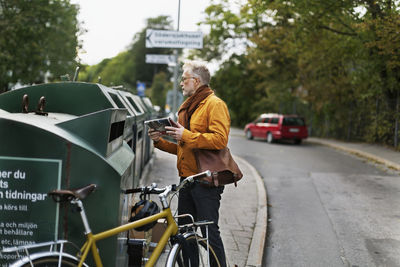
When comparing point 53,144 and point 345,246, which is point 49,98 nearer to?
point 53,144

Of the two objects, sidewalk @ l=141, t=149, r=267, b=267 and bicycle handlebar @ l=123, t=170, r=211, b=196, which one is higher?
bicycle handlebar @ l=123, t=170, r=211, b=196

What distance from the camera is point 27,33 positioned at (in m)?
20.2

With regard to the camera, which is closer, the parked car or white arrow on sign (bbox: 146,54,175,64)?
white arrow on sign (bbox: 146,54,175,64)

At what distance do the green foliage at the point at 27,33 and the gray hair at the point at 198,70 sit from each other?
54.6 feet

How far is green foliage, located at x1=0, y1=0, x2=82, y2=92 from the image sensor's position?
19.5 m

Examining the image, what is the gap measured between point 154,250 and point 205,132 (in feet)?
3.22

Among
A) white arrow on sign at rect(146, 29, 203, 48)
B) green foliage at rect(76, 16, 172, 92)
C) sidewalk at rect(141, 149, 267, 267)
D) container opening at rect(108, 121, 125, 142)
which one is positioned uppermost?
green foliage at rect(76, 16, 172, 92)

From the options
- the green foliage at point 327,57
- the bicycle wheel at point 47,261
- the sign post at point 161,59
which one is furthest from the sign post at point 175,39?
the green foliage at point 327,57

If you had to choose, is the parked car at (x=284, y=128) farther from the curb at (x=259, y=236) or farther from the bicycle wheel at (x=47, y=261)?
the bicycle wheel at (x=47, y=261)

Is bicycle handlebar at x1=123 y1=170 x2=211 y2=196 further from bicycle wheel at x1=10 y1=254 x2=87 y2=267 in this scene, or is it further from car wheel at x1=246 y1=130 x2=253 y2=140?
car wheel at x1=246 y1=130 x2=253 y2=140

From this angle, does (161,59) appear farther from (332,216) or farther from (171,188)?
(171,188)

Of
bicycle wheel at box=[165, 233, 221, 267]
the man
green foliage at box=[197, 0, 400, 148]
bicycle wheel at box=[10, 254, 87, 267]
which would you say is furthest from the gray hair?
green foliage at box=[197, 0, 400, 148]

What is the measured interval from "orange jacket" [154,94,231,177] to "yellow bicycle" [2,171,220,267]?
359mm

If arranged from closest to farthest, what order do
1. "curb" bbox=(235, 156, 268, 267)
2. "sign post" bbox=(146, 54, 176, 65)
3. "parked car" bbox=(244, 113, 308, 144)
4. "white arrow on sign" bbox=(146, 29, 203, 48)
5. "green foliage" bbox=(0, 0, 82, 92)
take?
"curb" bbox=(235, 156, 268, 267) → "white arrow on sign" bbox=(146, 29, 203, 48) → "sign post" bbox=(146, 54, 176, 65) → "green foliage" bbox=(0, 0, 82, 92) → "parked car" bbox=(244, 113, 308, 144)
